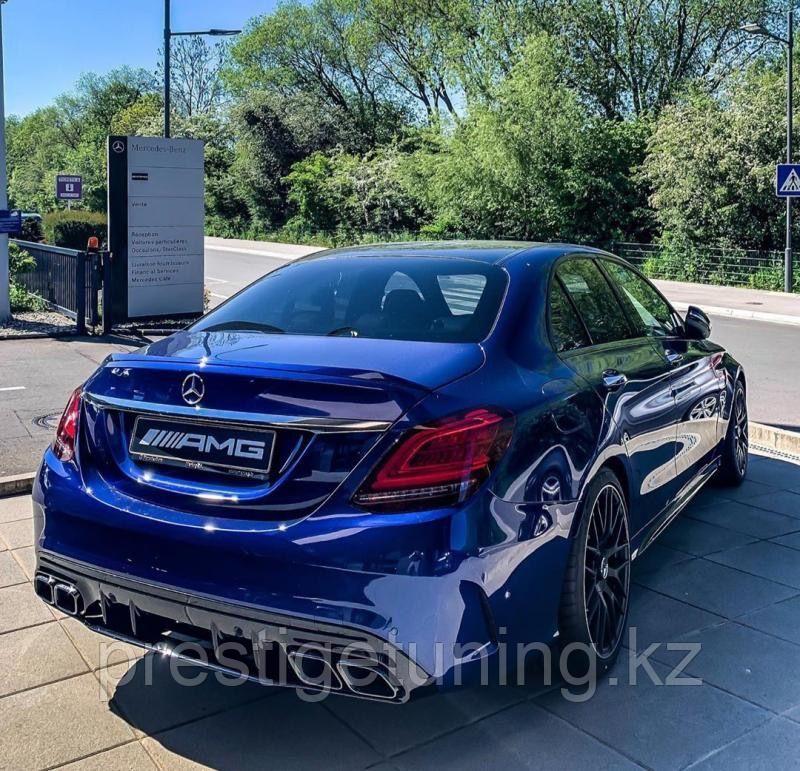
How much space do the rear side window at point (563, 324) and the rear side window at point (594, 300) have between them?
3.1 inches

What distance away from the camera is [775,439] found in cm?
691

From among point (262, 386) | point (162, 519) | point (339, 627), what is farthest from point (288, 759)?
point (262, 386)

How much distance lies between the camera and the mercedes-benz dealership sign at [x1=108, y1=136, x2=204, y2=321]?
1298cm

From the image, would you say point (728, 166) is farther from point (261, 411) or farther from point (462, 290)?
point (261, 411)

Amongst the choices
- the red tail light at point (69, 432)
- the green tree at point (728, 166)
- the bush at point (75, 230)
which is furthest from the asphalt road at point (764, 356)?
the green tree at point (728, 166)

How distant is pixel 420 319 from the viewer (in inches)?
134

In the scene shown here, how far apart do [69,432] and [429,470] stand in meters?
1.37

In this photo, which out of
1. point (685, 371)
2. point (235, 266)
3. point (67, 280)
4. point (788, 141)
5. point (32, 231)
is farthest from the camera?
point (235, 266)

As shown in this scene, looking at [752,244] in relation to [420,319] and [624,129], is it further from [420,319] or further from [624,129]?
[420,319]

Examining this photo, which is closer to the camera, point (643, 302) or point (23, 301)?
point (643, 302)

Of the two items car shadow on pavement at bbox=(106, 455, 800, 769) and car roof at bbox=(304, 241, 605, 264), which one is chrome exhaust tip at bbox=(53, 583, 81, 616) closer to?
car shadow on pavement at bbox=(106, 455, 800, 769)

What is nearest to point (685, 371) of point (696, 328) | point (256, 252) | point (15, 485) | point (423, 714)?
point (696, 328)

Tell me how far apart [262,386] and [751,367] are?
10411 millimetres

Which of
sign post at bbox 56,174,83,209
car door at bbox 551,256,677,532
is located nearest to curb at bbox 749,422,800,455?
car door at bbox 551,256,677,532
